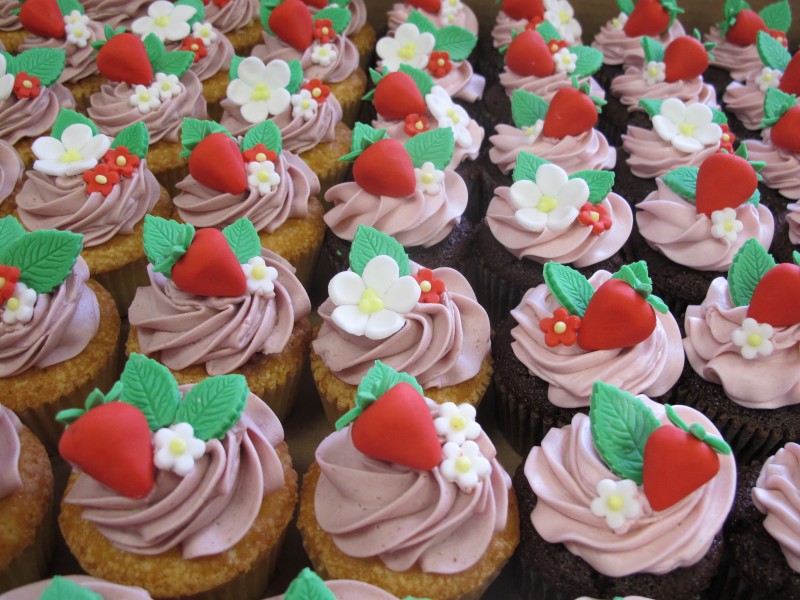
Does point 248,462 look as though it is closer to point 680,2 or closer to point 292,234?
point 292,234

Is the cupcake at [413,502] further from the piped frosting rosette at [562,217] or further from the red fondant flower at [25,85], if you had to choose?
the red fondant flower at [25,85]

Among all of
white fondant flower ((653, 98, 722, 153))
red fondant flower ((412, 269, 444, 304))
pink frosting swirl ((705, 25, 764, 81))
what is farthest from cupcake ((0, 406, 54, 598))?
pink frosting swirl ((705, 25, 764, 81))

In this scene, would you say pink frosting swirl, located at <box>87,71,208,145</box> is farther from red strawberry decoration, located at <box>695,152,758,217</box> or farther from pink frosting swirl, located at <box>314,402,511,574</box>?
red strawberry decoration, located at <box>695,152,758,217</box>

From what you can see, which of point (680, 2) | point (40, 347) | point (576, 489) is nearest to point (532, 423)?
point (576, 489)

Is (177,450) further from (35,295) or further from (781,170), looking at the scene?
(781,170)

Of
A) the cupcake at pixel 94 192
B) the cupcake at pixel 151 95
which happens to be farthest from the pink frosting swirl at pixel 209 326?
the cupcake at pixel 151 95

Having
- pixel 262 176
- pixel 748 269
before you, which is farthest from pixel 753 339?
pixel 262 176

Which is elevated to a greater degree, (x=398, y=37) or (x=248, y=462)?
(x=398, y=37)
